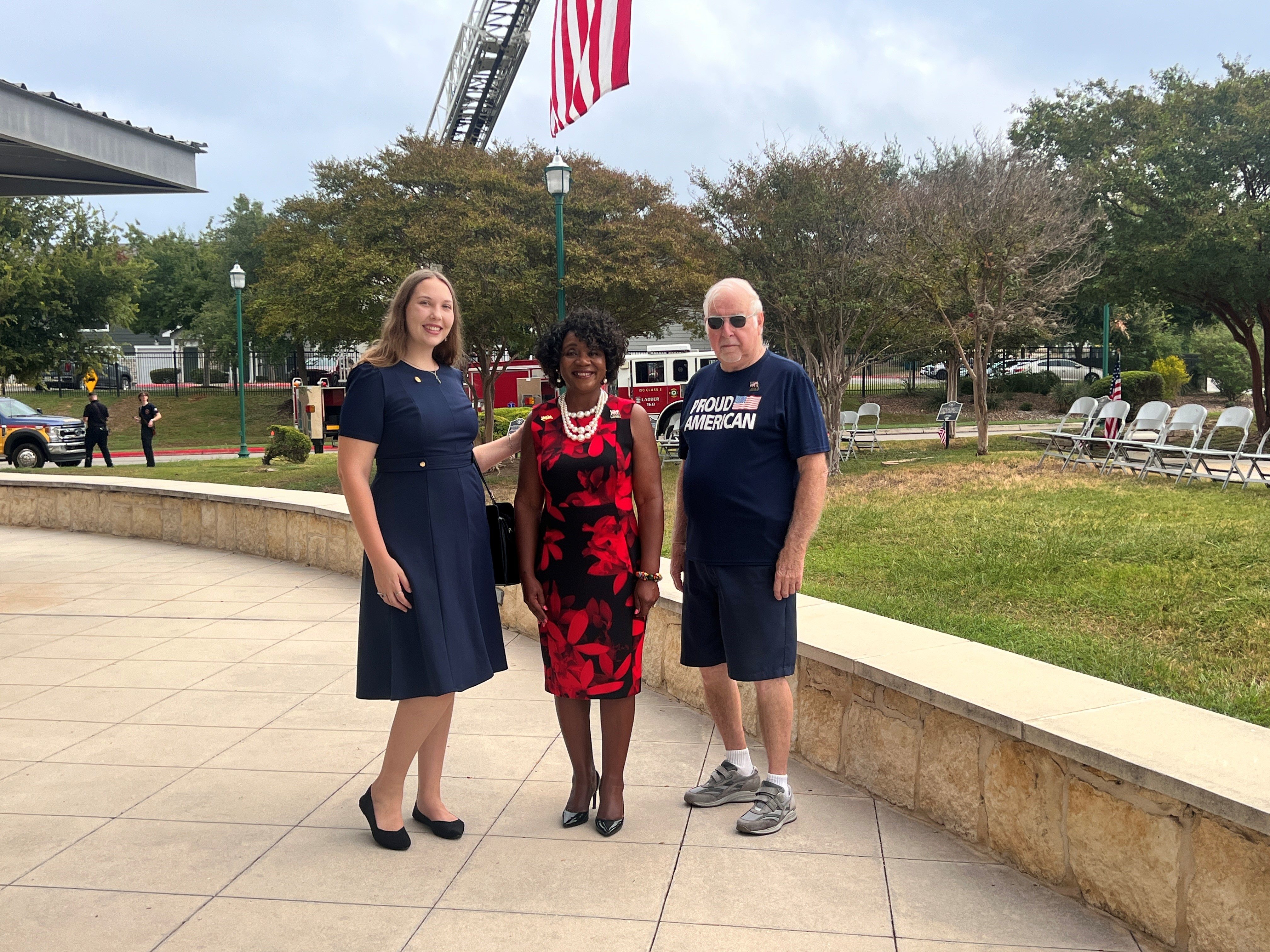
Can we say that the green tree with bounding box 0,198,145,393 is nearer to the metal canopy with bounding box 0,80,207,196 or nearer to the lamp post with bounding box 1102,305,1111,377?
the metal canopy with bounding box 0,80,207,196

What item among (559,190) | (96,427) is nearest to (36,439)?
(96,427)

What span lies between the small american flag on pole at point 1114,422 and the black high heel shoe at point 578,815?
1218cm

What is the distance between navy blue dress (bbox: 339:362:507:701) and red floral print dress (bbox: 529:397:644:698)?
248mm

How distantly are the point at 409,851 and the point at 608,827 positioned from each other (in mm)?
618

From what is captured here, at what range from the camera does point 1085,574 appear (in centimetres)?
644

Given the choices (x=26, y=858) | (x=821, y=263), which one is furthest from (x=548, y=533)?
(x=821, y=263)

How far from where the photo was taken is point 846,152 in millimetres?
17609

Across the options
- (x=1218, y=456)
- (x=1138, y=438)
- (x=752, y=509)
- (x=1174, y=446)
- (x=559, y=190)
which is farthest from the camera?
(x=559, y=190)

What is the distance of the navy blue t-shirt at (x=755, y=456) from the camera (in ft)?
11.0

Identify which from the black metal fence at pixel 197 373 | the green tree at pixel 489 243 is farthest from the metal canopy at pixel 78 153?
→ the black metal fence at pixel 197 373

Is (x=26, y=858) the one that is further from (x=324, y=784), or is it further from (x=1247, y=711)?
(x=1247, y=711)

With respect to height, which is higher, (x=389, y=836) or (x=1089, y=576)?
(x=1089, y=576)

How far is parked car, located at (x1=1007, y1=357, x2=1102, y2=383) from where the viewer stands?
4162 cm

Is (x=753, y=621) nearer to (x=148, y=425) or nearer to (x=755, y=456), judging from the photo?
(x=755, y=456)
